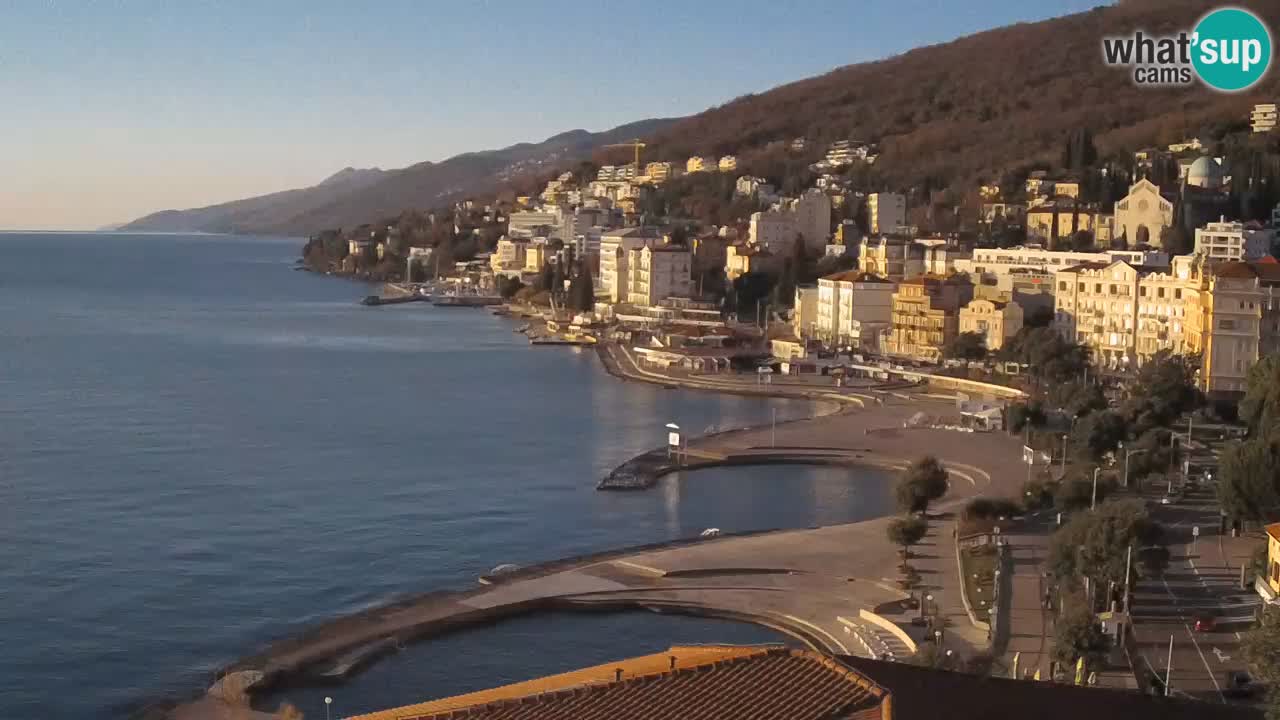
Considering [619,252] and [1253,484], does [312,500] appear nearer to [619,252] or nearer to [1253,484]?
[1253,484]

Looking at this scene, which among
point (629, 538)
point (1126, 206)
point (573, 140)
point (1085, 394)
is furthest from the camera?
point (573, 140)

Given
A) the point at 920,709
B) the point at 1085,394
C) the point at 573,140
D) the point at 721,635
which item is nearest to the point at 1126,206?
the point at 1085,394

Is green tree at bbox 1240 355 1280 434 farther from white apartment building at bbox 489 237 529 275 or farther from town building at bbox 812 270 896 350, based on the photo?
white apartment building at bbox 489 237 529 275

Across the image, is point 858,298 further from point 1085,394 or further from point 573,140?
point 573,140

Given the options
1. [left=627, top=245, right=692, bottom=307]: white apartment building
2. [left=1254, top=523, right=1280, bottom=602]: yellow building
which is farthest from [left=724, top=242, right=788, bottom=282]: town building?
[left=1254, top=523, right=1280, bottom=602]: yellow building

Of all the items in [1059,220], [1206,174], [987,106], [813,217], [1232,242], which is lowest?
[1232,242]

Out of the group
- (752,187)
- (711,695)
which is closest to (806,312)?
(752,187)

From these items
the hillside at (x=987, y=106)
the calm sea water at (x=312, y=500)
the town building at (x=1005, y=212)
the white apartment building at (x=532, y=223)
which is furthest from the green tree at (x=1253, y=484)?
the white apartment building at (x=532, y=223)
